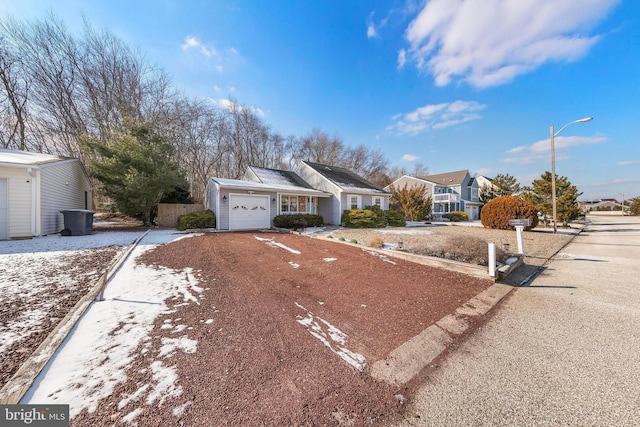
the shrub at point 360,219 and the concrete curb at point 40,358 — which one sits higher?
the shrub at point 360,219

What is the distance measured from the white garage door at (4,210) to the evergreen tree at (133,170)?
408 cm

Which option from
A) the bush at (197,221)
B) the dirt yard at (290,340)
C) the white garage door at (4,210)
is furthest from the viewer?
the bush at (197,221)

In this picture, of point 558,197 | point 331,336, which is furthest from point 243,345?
point 558,197

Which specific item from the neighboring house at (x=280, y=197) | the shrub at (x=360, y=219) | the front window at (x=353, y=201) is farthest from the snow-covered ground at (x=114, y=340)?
the front window at (x=353, y=201)

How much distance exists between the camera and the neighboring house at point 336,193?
16.7 m

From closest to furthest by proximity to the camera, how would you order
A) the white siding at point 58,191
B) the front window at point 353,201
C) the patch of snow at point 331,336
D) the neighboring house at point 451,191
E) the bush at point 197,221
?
the patch of snow at point 331,336, the white siding at point 58,191, the bush at point 197,221, the front window at point 353,201, the neighboring house at point 451,191

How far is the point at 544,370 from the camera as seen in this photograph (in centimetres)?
224

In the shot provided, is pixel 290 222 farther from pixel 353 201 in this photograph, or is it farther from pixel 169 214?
pixel 169 214

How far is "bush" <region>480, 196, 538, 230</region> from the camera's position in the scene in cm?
1384

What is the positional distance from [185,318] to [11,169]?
11.0m

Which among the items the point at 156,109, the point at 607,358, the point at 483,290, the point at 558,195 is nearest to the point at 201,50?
the point at 156,109

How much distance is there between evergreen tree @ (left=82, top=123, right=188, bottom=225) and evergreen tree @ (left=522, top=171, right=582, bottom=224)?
25766mm

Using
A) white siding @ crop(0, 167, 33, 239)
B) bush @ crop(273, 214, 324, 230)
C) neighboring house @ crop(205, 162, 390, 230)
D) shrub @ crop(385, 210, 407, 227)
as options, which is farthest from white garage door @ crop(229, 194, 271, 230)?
shrub @ crop(385, 210, 407, 227)

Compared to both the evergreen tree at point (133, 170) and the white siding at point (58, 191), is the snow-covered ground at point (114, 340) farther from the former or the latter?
the evergreen tree at point (133, 170)
